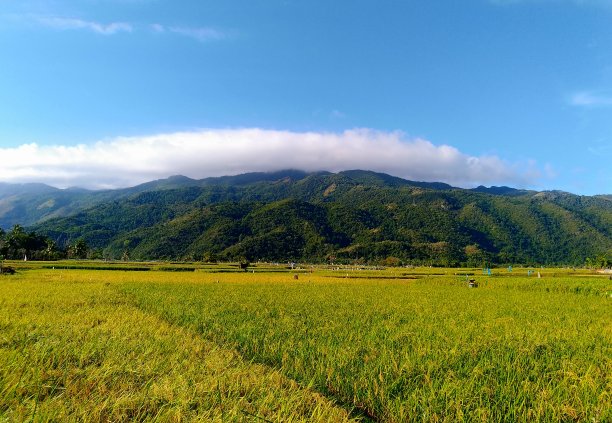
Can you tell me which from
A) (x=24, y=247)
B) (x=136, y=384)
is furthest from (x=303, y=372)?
(x=24, y=247)

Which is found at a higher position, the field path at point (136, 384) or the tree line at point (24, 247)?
the field path at point (136, 384)

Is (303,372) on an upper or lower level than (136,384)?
lower

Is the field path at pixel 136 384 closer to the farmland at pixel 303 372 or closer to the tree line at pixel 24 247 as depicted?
the farmland at pixel 303 372

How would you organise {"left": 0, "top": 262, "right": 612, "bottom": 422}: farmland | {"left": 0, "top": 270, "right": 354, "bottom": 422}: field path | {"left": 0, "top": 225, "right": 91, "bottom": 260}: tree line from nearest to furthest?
{"left": 0, "top": 270, "right": 354, "bottom": 422}: field path
{"left": 0, "top": 262, "right": 612, "bottom": 422}: farmland
{"left": 0, "top": 225, "right": 91, "bottom": 260}: tree line

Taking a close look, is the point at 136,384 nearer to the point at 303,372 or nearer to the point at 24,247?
the point at 303,372

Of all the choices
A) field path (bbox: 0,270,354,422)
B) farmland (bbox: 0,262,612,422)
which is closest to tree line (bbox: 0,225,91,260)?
farmland (bbox: 0,262,612,422)

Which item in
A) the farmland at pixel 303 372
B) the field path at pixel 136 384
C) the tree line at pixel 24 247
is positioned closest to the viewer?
the field path at pixel 136 384

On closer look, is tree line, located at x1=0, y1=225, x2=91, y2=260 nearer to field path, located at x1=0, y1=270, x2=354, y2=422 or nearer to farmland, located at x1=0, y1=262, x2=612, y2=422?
farmland, located at x1=0, y1=262, x2=612, y2=422

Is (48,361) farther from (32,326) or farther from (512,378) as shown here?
(512,378)

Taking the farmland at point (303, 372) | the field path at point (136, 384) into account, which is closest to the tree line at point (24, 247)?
the farmland at point (303, 372)

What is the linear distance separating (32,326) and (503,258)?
184508 mm

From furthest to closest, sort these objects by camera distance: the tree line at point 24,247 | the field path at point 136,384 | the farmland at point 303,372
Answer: the tree line at point 24,247, the farmland at point 303,372, the field path at point 136,384

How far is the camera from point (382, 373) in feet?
18.4

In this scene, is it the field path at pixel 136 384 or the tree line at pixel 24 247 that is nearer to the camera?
the field path at pixel 136 384
